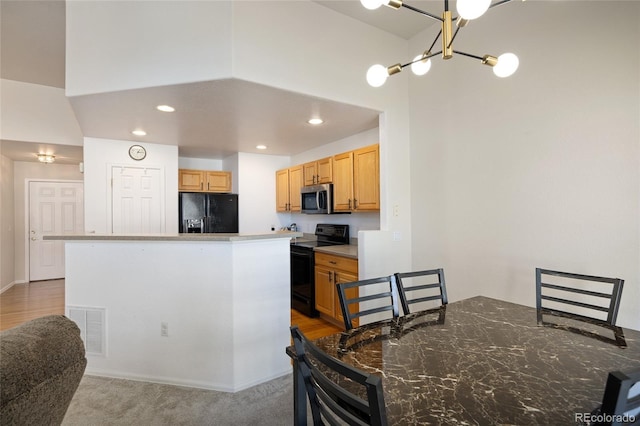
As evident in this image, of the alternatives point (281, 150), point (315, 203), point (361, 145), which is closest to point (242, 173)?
point (281, 150)

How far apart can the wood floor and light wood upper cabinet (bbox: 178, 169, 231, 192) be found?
2382 mm

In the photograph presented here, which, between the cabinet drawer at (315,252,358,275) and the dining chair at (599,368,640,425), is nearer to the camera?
the dining chair at (599,368,640,425)

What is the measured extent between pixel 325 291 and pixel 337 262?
44 cm

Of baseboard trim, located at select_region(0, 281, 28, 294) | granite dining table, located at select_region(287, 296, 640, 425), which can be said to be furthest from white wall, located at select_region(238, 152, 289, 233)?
baseboard trim, located at select_region(0, 281, 28, 294)

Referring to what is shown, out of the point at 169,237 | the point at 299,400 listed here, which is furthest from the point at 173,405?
the point at 299,400

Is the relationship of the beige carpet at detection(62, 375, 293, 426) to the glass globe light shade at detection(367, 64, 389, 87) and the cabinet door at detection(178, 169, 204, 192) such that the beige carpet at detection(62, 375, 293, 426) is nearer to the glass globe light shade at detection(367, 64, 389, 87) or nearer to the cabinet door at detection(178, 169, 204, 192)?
the glass globe light shade at detection(367, 64, 389, 87)

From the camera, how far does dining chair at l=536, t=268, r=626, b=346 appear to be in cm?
155

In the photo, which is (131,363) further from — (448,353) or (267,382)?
(448,353)

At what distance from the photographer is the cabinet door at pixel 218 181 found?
5.09 m

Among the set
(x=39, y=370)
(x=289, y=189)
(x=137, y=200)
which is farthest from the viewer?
(x=289, y=189)

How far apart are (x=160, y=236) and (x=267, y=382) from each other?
4.72 ft

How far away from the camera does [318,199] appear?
4145mm

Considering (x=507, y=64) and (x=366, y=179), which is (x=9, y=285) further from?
(x=507, y=64)

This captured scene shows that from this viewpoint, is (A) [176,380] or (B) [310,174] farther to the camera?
(B) [310,174]
